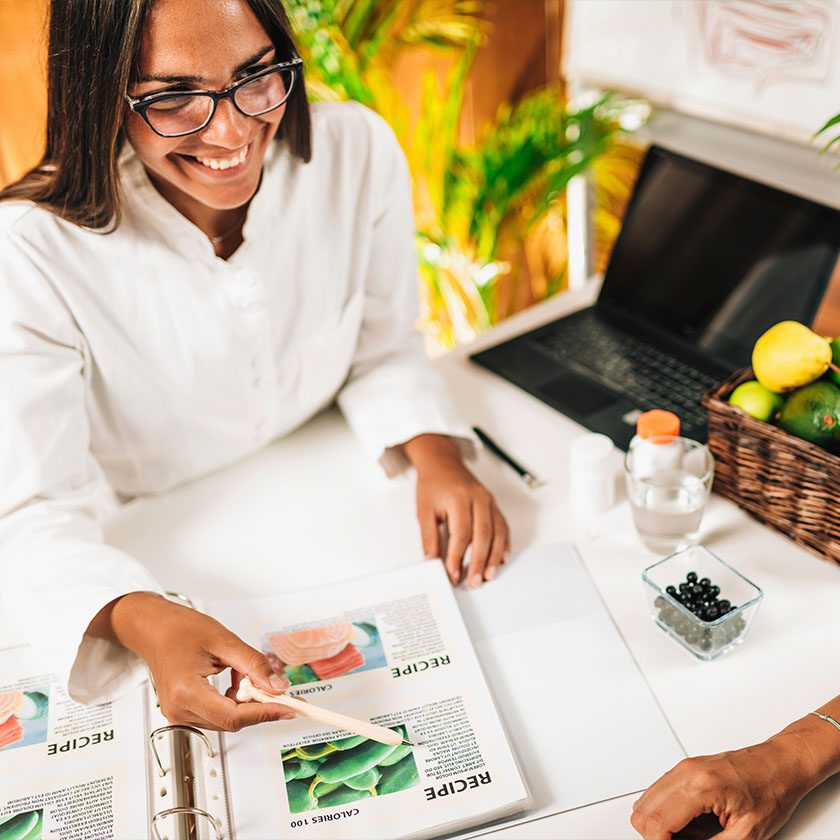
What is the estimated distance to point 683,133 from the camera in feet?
4.79

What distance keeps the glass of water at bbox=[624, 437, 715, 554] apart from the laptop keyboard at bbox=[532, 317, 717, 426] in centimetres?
14

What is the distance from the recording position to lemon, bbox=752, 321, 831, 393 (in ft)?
3.18

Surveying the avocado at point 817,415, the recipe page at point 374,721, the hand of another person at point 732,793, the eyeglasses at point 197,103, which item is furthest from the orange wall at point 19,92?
the hand of another person at point 732,793

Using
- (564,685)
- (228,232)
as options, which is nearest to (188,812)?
(564,685)

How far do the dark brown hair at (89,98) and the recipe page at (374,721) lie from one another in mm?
451

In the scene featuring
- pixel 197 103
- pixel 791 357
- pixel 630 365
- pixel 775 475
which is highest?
pixel 197 103

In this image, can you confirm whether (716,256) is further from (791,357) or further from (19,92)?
(19,92)

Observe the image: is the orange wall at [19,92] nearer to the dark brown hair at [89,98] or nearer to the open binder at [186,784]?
the dark brown hair at [89,98]

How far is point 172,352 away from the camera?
3.61 ft

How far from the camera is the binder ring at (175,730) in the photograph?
31.6 inches

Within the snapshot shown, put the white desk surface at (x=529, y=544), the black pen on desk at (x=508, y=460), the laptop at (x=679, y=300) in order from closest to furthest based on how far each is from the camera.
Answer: the white desk surface at (x=529, y=544)
the black pen on desk at (x=508, y=460)
the laptop at (x=679, y=300)

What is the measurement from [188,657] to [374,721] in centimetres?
18

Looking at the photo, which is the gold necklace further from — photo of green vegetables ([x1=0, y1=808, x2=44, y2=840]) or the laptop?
photo of green vegetables ([x1=0, y1=808, x2=44, y2=840])

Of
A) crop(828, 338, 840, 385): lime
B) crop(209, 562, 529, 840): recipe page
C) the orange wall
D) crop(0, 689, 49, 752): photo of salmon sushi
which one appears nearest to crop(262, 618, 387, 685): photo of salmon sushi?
crop(209, 562, 529, 840): recipe page
